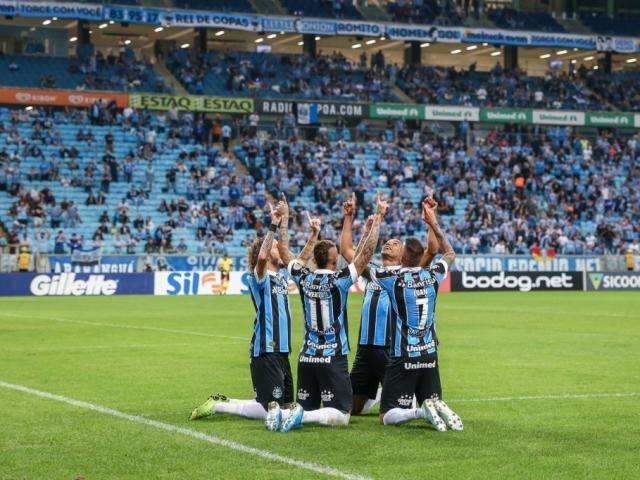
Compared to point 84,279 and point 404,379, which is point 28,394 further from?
point 84,279

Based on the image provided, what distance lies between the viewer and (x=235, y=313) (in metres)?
35.4

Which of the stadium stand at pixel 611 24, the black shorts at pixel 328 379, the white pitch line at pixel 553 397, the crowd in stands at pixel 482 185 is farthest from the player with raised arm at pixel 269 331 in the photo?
the stadium stand at pixel 611 24

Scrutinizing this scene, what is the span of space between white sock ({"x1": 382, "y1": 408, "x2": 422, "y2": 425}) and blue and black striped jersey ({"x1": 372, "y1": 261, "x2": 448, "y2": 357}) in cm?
55

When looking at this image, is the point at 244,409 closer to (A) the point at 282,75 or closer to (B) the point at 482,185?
(B) the point at 482,185

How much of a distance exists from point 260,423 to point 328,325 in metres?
1.33

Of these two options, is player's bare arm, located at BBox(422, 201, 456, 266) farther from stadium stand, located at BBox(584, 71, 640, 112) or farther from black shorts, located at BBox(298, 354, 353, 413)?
stadium stand, located at BBox(584, 71, 640, 112)

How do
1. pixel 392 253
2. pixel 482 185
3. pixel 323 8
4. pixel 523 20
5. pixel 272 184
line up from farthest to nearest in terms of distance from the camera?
pixel 523 20 → pixel 323 8 → pixel 482 185 → pixel 272 184 → pixel 392 253

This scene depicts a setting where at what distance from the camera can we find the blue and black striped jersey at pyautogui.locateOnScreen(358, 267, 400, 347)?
13.0m

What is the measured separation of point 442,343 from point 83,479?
15.6m

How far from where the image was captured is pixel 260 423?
12.4m

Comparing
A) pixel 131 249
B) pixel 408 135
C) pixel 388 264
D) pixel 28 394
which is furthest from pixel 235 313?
pixel 408 135

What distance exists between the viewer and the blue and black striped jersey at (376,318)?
42.8 ft

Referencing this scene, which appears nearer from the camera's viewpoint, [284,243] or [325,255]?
[325,255]

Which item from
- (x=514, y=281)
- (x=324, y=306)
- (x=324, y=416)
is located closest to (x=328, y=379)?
(x=324, y=416)
